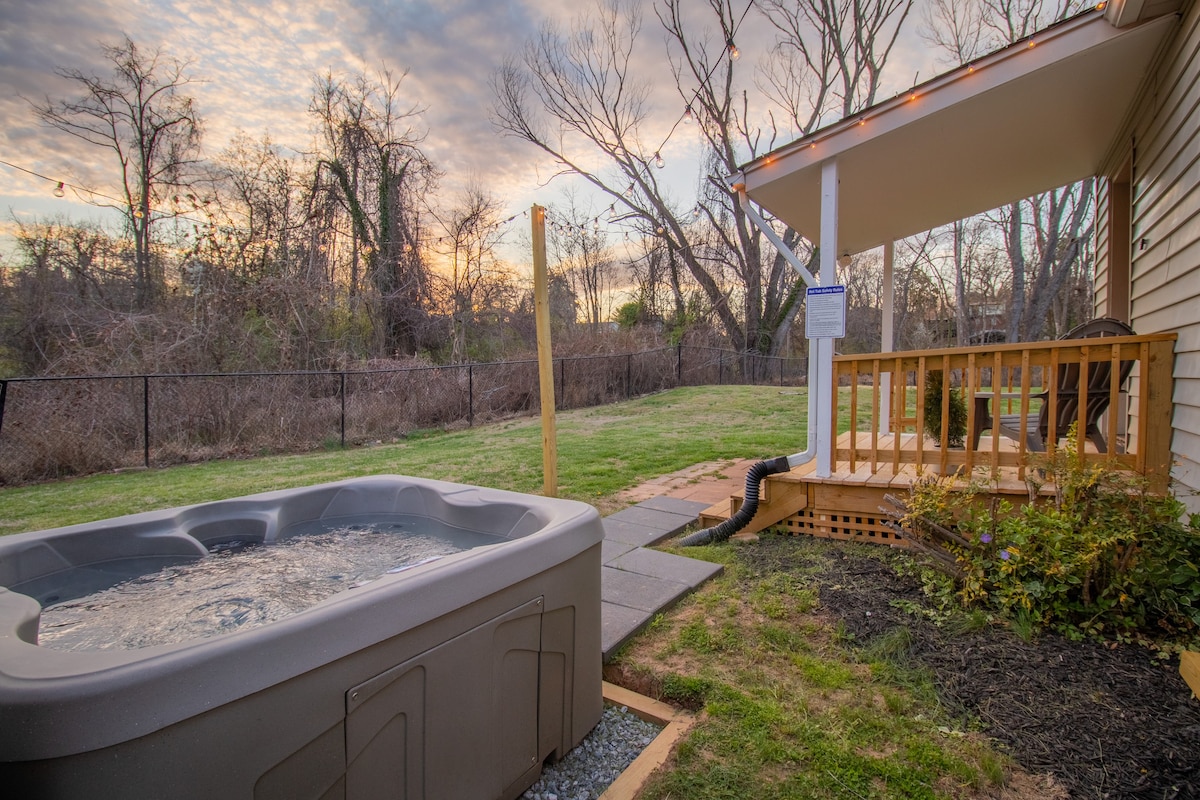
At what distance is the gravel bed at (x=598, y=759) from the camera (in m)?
1.62

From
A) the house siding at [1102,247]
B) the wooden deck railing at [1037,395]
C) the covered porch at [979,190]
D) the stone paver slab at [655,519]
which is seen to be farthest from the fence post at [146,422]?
the house siding at [1102,247]

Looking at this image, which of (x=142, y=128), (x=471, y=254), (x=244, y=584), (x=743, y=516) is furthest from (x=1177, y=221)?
(x=142, y=128)

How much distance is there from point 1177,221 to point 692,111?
14.4 meters

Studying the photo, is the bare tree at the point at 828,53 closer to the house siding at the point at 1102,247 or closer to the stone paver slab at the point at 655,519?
the house siding at the point at 1102,247

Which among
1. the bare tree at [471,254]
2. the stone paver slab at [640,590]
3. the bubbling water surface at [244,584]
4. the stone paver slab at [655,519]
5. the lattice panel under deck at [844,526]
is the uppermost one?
the bare tree at [471,254]

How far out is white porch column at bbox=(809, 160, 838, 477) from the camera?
340 centimetres

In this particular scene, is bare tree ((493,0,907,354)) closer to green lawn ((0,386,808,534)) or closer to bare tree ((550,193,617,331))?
bare tree ((550,193,617,331))

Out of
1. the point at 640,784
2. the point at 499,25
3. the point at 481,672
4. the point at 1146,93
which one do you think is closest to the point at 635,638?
the point at 640,784

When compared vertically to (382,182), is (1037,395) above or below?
below

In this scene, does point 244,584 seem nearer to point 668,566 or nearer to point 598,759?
point 598,759

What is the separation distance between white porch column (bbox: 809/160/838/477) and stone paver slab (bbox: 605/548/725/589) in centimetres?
100

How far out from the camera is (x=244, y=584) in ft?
5.99

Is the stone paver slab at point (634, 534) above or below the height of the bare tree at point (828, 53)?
below

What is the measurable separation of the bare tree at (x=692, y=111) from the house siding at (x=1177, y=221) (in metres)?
11.7
